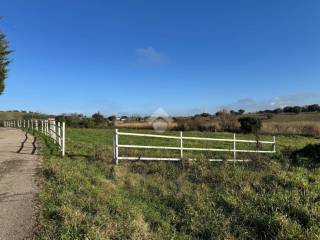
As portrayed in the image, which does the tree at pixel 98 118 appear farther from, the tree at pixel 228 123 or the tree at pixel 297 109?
the tree at pixel 297 109

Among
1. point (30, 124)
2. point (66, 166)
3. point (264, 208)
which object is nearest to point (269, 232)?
point (264, 208)

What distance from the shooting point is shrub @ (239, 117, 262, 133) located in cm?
4162

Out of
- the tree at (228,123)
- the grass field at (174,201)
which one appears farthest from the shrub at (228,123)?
the grass field at (174,201)

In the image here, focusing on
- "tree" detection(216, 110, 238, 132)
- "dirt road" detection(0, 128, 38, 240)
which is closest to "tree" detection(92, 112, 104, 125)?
"tree" detection(216, 110, 238, 132)

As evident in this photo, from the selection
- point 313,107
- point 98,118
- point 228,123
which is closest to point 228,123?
point 228,123

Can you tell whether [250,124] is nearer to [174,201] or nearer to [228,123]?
[228,123]

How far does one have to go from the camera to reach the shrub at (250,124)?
41.6 m

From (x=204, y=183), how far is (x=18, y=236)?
632 cm

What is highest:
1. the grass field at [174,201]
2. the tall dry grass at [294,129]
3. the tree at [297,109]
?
the tree at [297,109]

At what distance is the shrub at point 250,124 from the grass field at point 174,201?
28445mm

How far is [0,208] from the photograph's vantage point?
23.6ft

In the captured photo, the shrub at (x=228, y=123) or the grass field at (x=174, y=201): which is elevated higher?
the shrub at (x=228, y=123)

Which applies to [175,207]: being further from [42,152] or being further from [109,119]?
[109,119]

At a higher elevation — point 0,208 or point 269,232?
point 0,208
